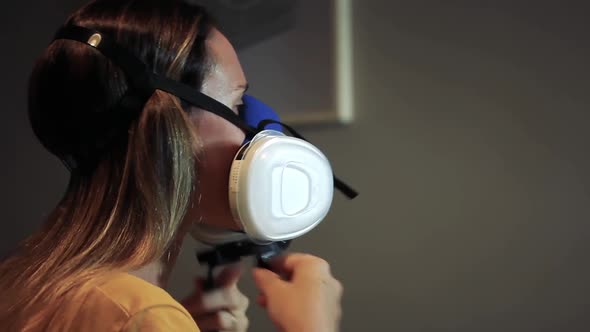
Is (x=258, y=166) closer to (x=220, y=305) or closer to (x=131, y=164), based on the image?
(x=131, y=164)

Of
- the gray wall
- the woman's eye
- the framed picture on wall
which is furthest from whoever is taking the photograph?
the framed picture on wall

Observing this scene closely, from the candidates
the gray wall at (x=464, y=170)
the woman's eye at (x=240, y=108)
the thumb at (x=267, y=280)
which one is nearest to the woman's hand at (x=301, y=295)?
the thumb at (x=267, y=280)

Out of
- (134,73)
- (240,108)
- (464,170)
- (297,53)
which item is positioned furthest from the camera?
(297,53)

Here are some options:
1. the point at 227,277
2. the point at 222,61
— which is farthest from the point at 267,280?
the point at 222,61

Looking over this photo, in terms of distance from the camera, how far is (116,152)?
65 centimetres

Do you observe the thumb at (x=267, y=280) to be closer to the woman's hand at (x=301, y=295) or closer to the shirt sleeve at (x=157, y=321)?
the woman's hand at (x=301, y=295)

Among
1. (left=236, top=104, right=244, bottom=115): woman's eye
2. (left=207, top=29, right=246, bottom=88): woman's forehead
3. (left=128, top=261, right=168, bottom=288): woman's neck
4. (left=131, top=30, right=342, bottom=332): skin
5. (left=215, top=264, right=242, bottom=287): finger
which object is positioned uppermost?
(left=207, top=29, right=246, bottom=88): woman's forehead

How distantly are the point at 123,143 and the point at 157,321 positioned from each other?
0.22m

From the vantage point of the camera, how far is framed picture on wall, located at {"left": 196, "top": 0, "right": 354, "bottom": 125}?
112cm

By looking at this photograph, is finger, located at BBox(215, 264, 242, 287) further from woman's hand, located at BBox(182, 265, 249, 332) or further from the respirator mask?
the respirator mask

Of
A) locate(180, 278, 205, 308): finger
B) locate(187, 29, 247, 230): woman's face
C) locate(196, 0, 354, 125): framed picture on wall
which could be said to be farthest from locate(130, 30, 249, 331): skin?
locate(196, 0, 354, 125): framed picture on wall

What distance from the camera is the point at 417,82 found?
41.7 inches

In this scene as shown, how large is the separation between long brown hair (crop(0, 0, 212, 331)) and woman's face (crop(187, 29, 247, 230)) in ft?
0.07

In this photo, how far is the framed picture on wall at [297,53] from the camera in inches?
44.3
